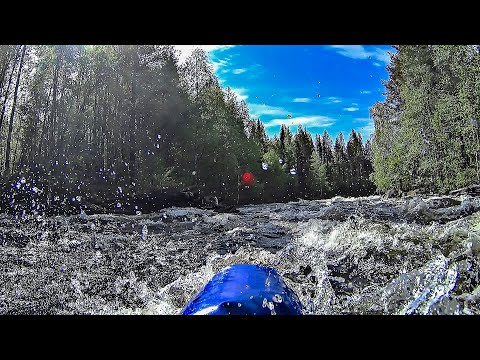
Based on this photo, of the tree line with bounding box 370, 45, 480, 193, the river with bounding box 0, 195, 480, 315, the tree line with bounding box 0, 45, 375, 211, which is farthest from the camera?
the tree line with bounding box 0, 45, 375, 211

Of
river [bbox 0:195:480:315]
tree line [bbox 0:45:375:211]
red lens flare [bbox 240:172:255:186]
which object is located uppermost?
tree line [bbox 0:45:375:211]

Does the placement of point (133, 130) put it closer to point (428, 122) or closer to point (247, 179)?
point (247, 179)

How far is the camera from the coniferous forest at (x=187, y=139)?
2.17 meters

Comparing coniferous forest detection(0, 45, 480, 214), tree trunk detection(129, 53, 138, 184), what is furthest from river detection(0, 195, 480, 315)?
tree trunk detection(129, 53, 138, 184)

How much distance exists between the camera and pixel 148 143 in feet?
7.47

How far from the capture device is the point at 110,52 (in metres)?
2.09

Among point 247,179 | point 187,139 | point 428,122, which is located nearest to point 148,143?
point 187,139

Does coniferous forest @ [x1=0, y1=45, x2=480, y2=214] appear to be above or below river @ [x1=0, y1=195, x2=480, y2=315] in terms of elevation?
above

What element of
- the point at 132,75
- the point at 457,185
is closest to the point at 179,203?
the point at 132,75

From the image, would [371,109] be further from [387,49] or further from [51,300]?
[51,300]

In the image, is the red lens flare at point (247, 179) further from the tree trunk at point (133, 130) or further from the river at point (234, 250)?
the tree trunk at point (133, 130)

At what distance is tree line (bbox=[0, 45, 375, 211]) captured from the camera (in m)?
2.21

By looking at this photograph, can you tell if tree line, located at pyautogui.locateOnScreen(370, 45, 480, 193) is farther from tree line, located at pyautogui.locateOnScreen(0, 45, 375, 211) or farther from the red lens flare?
the red lens flare

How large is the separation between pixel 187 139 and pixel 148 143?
0.81 ft
